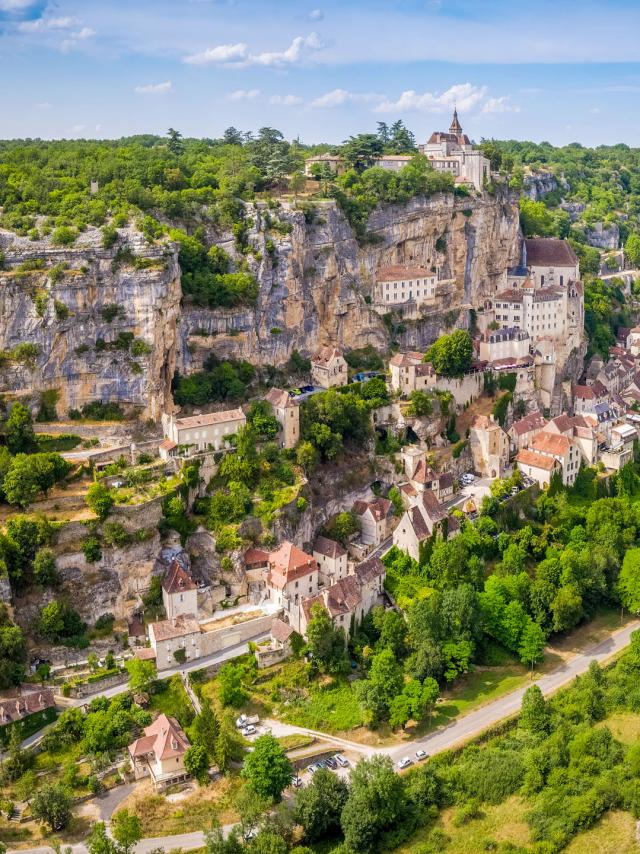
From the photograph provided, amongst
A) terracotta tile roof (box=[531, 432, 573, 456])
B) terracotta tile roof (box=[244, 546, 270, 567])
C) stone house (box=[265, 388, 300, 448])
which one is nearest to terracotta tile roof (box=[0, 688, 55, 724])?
terracotta tile roof (box=[244, 546, 270, 567])

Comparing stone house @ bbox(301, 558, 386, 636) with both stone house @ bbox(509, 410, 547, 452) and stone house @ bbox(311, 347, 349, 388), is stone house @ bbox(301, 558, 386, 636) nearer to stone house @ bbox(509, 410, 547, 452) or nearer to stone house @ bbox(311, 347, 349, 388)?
stone house @ bbox(311, 347, 349, 388)

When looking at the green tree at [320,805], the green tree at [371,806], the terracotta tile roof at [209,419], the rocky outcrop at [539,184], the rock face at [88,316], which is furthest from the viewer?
the rocky outcrop at [539,184]

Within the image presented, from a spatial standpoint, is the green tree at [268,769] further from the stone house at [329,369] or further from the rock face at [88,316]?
the stone house at [329,369]

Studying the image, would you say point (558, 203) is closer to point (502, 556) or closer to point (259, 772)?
point (502, 556)

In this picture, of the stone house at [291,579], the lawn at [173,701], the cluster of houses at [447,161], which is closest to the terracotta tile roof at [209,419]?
the stone house at [291,579]

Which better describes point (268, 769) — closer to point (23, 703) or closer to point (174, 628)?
point (174, 628)

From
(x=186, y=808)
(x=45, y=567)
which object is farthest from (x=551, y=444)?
(x=186, y=808)
